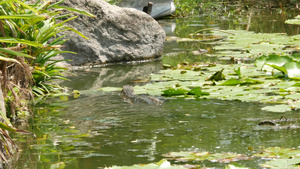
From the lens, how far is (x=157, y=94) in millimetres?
4926

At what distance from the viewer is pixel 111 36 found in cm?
705

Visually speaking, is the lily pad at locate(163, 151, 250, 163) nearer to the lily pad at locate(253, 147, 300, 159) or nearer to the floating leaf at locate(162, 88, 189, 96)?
the lily pad at locate(253, 147, 300, 159)

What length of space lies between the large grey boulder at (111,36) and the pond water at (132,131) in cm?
142

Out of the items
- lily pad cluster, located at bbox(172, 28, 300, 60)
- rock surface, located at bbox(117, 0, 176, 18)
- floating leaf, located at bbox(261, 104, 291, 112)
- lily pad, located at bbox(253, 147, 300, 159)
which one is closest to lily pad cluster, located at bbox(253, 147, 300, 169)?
lily pad, located at bbox(253, 147, 300, 159)

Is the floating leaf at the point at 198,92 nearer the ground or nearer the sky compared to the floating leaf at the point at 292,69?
nearer the ground

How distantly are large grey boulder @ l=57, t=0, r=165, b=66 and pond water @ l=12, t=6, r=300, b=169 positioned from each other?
1417 millimetres

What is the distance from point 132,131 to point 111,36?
3.60 m

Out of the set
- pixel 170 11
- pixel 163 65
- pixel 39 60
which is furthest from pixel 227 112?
pixel 170 11

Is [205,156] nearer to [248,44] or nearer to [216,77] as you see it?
[216,77]

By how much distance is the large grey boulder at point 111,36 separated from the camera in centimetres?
686

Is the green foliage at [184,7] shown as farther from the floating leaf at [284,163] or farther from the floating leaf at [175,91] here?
Answer: the floating leaf at [284,163]

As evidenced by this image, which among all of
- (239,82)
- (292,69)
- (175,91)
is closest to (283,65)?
(292,69)

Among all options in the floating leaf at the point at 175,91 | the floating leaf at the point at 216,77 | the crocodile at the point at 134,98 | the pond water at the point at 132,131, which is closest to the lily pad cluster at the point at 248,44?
the floating leaf at the point at 216,77

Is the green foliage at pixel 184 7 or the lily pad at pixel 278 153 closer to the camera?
the lily pad at pixel 278 153
